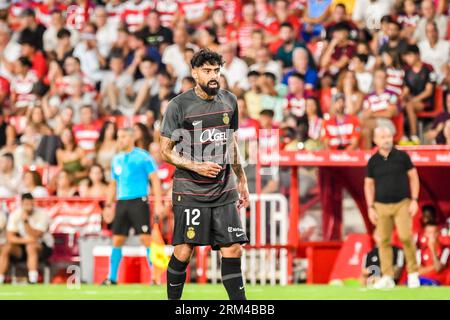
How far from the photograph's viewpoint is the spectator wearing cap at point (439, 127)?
18578 mm

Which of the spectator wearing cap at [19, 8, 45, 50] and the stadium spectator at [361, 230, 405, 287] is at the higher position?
the spectator wearing cap at [19, 8, 45, 50]

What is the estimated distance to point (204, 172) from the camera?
1066 cm

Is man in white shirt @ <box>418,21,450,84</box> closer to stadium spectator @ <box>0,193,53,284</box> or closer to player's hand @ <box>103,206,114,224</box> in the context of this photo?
player's hand @ <box>103,206,114,224</box>

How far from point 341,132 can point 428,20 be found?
3160 mm

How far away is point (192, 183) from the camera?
10.9 meters

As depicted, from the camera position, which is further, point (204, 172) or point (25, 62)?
point (25, 62)

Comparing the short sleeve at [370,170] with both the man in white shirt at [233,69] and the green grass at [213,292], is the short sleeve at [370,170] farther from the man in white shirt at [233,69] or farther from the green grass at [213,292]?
Answer: the man in white shirt at [233,69]

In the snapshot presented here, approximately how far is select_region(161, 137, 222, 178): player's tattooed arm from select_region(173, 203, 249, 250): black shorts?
0.35 meters

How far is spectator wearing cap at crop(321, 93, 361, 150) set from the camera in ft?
62.1

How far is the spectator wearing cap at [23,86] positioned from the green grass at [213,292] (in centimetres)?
667

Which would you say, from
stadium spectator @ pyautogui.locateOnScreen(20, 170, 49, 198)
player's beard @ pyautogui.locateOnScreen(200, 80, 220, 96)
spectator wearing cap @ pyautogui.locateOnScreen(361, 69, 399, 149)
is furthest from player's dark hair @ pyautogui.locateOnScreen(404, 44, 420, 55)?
player's beard @ pyautogui.locateOnScreen(200, 80, 220, 96)

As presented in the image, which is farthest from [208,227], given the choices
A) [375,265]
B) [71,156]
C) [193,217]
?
[71,156]

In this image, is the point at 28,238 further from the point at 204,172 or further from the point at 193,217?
the point at 204,172
